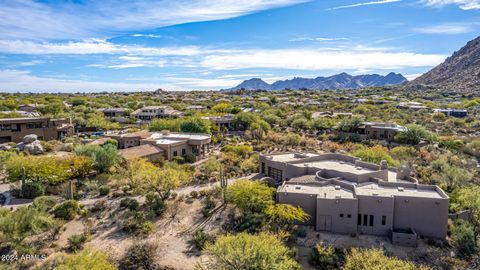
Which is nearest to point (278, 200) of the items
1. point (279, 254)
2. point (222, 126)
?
point (279, 254)

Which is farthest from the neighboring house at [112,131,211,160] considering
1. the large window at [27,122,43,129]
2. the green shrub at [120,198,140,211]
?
the large window at [27,122,43,129]

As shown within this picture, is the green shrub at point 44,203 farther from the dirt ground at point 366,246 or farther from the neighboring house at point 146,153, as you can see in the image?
the dirt ground at point 366,246

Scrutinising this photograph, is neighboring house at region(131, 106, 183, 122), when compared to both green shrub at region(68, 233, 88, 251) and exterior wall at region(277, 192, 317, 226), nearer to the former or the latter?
green shrub at region(68, 233, 88, 251)

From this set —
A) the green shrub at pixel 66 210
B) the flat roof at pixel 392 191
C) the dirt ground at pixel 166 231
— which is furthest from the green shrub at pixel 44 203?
the flat roof at pixel 392 191

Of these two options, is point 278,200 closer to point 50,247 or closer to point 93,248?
point 93,248

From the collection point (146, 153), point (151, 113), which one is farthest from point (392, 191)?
point (151, 113)

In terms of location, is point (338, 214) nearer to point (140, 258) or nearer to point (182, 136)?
point (140, 258)
